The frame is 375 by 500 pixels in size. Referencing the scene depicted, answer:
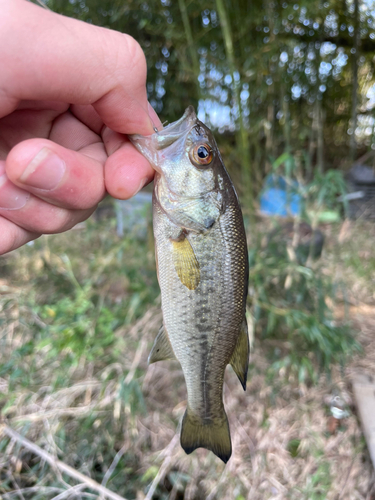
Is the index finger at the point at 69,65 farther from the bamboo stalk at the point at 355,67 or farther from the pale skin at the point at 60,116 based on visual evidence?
the bamboo stalk at the point at 355,67

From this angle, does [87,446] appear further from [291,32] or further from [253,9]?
[291,32]

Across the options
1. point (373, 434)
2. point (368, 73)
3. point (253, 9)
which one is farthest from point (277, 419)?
point (368, 73)

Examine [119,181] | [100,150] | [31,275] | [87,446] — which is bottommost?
[87,446]

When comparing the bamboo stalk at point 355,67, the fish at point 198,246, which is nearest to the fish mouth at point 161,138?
the fish at point 198,246

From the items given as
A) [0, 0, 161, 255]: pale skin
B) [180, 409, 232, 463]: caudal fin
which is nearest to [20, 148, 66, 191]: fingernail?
[0, 0, 161, 255]: pale skin

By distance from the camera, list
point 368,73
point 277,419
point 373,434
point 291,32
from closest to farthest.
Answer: point 373,434, point 277,419, point 291,32, point 368,73

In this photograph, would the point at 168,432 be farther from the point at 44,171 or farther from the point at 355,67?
the point at 355,67

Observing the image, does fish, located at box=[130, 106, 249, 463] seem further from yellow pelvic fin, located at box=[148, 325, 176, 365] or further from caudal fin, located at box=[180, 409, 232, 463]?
caudal fin, located at box=[180, 409, 232, 463]
